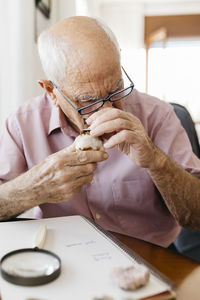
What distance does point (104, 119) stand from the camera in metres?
0.87

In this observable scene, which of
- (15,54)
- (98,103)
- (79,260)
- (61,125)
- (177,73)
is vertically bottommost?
(177,73)

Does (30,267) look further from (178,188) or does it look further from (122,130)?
(178,188)

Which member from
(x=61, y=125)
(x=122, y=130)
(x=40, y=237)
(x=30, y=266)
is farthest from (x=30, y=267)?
(x=61, y=125)

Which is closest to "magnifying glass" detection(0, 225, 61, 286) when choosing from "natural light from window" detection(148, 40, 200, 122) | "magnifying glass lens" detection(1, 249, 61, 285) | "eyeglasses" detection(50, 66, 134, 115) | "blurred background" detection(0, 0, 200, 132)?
"magnifying glass lens" detection(1, 249, 61, 285)

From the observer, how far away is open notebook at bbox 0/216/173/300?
1.79 ft

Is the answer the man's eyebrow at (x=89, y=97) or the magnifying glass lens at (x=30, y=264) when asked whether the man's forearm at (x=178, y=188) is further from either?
the magnifying glass lens at (x=30, y=264)

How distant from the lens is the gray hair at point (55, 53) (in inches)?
41.0

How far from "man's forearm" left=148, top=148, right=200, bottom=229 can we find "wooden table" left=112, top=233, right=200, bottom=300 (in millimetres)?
227

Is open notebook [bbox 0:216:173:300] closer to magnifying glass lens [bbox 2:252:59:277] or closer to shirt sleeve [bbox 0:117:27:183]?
magnifying glass lens [bbox 2:252:59:277]

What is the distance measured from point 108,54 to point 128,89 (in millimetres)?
134

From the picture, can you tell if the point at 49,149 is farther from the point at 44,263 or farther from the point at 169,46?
the point at 169,46

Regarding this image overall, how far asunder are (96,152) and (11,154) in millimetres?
472

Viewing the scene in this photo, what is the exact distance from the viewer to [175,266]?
27.6 inches

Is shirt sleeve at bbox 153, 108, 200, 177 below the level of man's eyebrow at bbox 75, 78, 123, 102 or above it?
below
